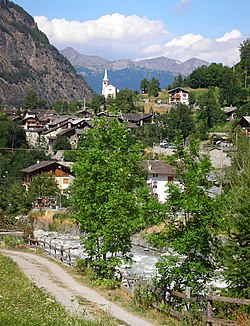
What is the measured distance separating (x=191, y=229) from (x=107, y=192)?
4.51m

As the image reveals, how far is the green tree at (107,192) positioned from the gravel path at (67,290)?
119 cm

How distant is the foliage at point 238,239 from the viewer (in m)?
11.3

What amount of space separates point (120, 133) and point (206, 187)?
17.1 feet

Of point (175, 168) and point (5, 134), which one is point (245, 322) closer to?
point (175, 168)

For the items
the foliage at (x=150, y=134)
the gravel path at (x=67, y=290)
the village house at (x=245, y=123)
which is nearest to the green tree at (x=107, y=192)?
the gravel path at (x=67, y=290)

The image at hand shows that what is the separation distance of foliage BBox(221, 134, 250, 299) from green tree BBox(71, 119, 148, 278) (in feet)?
13.5

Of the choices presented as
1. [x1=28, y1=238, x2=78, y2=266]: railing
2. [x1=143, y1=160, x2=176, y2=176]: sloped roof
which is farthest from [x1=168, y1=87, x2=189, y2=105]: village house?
[x1=28, y1=238, x2=78, y2=266]: railing

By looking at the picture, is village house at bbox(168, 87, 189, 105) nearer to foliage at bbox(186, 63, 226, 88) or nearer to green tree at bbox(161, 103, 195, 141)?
foliage at bbox(186, 63, 226, 88)

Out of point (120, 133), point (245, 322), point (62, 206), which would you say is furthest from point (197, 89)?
point (245, 322)

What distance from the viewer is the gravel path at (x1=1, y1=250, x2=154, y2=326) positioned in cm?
1252

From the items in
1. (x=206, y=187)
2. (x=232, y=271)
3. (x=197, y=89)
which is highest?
(x=197, y=89)

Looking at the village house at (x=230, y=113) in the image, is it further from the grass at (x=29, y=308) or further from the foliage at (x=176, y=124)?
the grass at (x=29, y=308)

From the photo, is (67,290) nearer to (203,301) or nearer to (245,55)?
(203,301)

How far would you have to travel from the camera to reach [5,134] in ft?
234
